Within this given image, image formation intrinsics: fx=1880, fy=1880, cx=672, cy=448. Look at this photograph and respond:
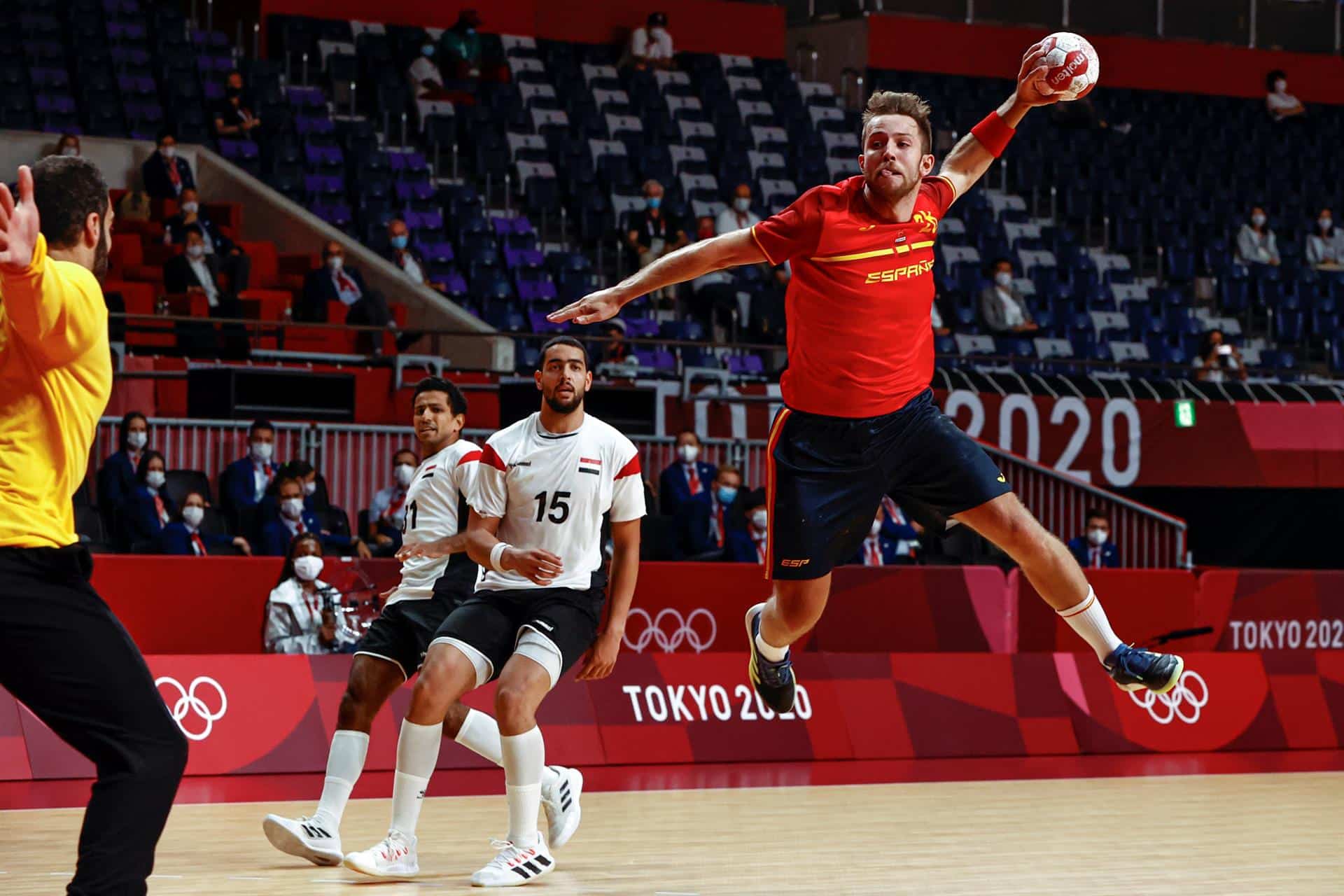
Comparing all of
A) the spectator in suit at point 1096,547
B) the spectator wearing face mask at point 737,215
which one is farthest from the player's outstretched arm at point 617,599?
the spectator wearing face mask at point 737,215

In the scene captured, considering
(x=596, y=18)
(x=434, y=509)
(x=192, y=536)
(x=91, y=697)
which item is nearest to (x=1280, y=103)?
(x=596, y=18)

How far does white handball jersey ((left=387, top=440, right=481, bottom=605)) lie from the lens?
8.67m

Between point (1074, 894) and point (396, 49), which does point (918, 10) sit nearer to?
point (396, 49)

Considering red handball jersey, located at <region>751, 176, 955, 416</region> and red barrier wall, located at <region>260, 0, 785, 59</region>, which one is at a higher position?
red barrier wall, located at <region>260, 0, 785, 59</region>

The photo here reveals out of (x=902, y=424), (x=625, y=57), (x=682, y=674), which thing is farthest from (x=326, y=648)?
(x=625, y=57)

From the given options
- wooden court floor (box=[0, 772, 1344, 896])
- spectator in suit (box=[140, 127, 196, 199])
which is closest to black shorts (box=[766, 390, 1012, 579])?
wooden court floor (box=[0, 772, 1344, 896])

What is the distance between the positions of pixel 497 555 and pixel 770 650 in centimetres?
137

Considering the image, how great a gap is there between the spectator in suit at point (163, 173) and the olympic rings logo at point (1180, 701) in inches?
492

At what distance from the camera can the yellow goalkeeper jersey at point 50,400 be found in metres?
4.71

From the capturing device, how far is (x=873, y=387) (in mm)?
7477

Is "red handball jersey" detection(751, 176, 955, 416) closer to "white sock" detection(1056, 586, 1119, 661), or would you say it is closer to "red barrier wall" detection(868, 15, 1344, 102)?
"white sock" detection(1056, 586, 1119, 661)

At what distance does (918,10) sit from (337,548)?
817 inches

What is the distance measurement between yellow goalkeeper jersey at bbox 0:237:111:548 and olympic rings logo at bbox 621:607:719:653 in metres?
10.4

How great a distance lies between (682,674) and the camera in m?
13.9
